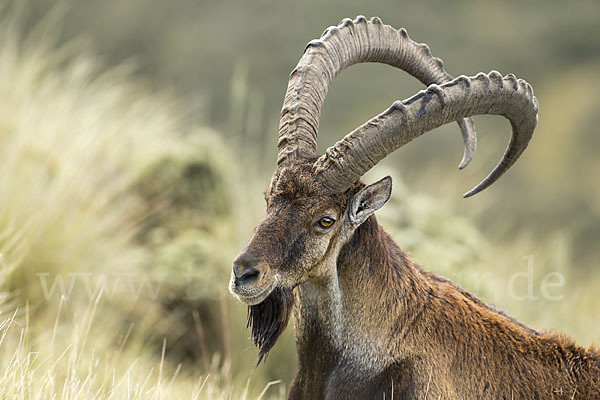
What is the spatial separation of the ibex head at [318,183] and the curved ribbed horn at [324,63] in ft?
0.03

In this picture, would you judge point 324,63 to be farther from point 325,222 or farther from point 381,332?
point 381,332

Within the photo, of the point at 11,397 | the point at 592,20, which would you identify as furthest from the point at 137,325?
the point at 592,20

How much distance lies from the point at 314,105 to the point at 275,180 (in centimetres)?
61

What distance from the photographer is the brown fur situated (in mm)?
4375

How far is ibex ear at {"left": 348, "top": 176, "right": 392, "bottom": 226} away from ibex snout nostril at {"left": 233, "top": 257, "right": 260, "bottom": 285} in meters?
0.75

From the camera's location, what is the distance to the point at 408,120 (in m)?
4.29

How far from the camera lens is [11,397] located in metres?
4.42

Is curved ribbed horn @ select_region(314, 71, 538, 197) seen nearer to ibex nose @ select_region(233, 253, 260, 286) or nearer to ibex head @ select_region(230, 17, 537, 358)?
ibex head @ select_region(230, 17, 537, 358)

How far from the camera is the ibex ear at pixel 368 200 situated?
448cm

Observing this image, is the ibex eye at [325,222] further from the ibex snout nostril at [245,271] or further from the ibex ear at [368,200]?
the ibex snout nostril at [245,271]

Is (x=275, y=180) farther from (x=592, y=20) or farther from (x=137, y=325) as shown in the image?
(x=592, y=20)

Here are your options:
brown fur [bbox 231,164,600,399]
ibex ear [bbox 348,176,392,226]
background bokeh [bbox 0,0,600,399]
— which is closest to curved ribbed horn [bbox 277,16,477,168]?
brown fur [bbox 231,164,600,399]

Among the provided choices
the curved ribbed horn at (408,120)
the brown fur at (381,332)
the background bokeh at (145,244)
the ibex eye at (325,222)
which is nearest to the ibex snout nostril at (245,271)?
the brown fur at (381,332)

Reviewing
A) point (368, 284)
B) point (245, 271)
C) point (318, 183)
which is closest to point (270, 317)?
point (245, 271)
